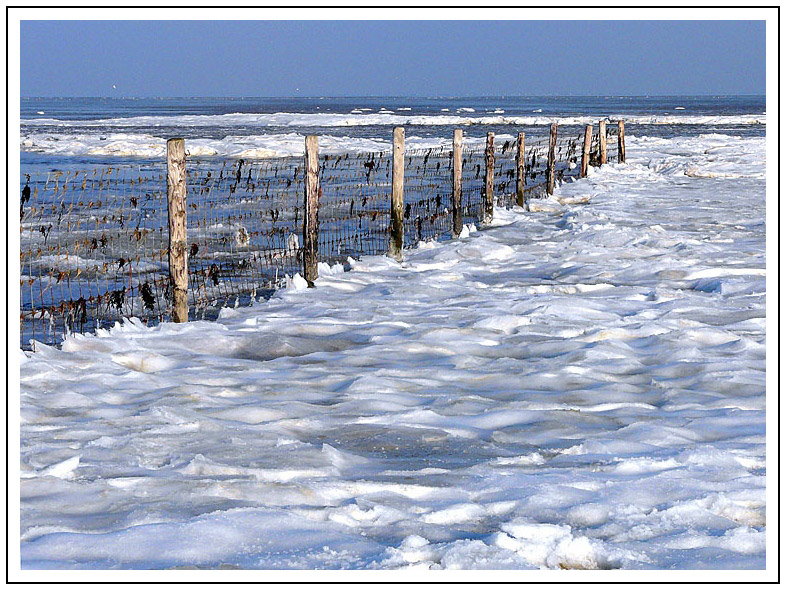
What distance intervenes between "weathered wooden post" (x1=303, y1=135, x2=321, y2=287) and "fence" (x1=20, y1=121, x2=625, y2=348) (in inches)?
0.6

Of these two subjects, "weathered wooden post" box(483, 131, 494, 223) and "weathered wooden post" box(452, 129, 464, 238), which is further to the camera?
"weathered wooden post" box(483, 131, 494, 223)

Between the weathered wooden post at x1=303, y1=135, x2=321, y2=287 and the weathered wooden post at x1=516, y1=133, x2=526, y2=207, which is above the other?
the weathered wooden post at x1=516, y1=133, x2=526, y2=207

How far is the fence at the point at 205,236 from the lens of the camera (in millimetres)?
8992

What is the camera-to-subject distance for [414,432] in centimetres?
503

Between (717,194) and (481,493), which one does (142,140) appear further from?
(481,493)

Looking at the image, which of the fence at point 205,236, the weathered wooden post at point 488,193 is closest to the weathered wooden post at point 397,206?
the fence at point 205,236

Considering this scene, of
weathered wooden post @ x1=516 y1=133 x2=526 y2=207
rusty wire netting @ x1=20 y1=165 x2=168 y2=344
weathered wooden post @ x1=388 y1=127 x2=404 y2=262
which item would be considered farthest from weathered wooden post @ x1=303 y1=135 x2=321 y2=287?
weathered wooden post @ x1=516 y1=133 x2=526 y2=207

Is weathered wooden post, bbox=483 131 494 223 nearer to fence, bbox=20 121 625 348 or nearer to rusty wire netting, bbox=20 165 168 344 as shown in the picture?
fence, bbox=20 121 625 348

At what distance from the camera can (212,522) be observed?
371 cm

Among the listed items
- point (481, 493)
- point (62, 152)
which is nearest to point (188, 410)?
point (481, 493)

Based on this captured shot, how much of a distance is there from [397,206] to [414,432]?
7267 mm

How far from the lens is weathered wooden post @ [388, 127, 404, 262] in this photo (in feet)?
38.5
